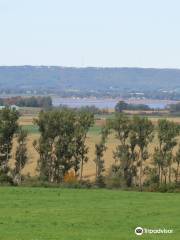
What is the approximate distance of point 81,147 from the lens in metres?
75.7

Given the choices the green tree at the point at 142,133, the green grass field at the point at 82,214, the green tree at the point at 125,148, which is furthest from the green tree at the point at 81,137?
the green grass field at the point at 82,214

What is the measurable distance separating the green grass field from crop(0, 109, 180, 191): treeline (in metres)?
23.8

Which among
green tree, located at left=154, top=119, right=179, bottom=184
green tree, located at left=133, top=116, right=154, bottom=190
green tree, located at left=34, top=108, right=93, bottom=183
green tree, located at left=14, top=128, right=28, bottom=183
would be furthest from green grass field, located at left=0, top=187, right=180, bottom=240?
green tree, located at left=133, top=116, right=154, bottom=190

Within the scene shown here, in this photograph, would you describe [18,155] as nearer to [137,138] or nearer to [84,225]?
[137,138]

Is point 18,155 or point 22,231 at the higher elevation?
point 22,231

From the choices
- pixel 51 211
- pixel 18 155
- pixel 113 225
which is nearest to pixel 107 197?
pixel 51 211

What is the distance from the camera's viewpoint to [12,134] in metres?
74.8

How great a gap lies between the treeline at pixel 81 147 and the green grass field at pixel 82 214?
23801mm

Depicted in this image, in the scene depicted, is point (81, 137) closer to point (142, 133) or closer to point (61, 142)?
point (61, 142)

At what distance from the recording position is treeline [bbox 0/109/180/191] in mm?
73438

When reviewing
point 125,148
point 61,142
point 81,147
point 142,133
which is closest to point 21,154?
point 61,142

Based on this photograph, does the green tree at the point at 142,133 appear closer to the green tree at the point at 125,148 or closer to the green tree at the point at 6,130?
the green tree at the point at 125,148

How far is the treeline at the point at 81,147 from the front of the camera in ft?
241

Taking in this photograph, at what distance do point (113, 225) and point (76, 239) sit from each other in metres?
5.02
